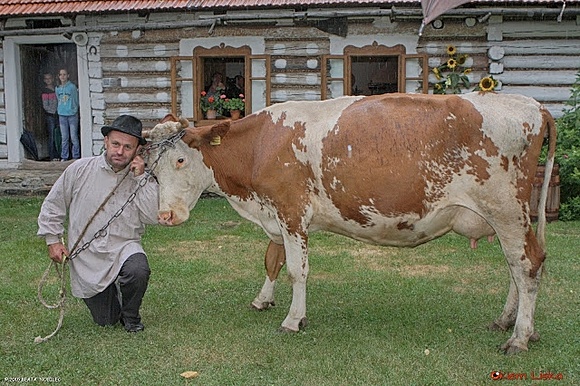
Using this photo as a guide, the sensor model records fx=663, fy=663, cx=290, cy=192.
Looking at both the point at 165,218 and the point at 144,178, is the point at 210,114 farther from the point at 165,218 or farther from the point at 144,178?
the point at 165,218

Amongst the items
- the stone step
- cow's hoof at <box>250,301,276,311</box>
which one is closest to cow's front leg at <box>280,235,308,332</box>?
cow's hoof at <box>250,301,276,311</box>

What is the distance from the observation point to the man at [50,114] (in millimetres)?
13195

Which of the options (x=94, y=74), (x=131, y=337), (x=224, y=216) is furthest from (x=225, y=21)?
(x=131, y=337)

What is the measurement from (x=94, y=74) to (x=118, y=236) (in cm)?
768

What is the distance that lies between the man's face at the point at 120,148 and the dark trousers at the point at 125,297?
2.20 ft

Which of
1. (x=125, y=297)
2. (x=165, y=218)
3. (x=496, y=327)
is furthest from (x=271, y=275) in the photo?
(x=496, y=327)

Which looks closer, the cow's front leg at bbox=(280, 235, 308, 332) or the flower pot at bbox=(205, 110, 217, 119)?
the cow's front leg at bbox=(280, 235, 308, 332)

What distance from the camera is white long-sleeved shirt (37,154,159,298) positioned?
15.3ft

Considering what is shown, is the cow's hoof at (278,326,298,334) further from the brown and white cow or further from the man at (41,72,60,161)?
the man at (41,72,60,161)

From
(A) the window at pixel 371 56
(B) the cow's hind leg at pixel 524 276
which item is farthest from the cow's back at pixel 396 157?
(A) the window at pixel 371 56

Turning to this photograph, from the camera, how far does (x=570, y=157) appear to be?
9445 millimetres

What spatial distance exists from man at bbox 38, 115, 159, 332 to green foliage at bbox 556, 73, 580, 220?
6.76 meters

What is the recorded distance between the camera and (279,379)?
390 centimetres

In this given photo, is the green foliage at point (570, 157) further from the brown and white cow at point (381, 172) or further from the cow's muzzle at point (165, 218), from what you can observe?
the cow's muzzle at point (165, 218)
